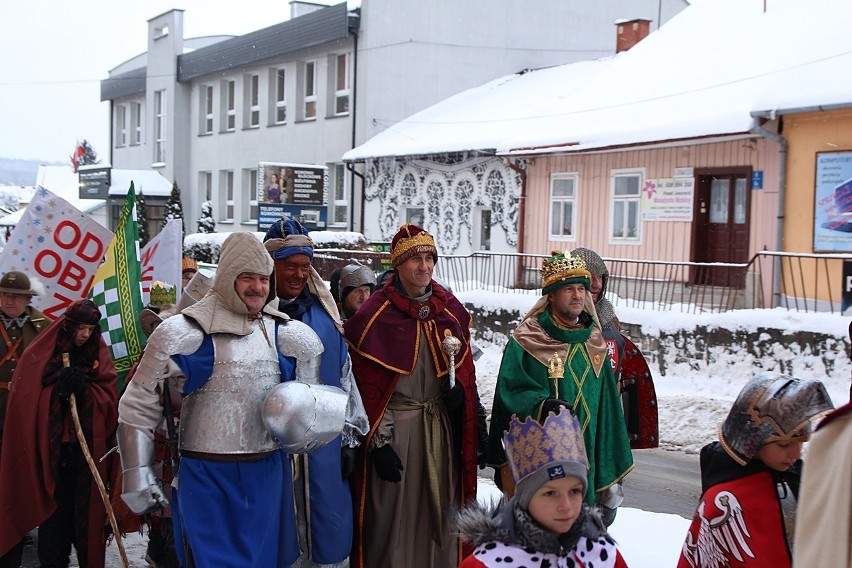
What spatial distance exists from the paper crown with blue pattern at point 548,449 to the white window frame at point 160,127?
35155mm

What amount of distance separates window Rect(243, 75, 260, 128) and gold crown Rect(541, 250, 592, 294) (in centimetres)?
2787

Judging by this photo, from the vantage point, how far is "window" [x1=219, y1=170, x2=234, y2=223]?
33.6 m

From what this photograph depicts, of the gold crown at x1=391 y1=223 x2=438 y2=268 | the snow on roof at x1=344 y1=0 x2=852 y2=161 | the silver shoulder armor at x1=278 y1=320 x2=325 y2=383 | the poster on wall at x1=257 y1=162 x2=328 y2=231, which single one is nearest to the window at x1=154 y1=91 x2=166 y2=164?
the poster on wall at x1=257 y1=162 x2=328 y2=231

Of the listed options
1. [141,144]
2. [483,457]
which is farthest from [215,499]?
[141,144]

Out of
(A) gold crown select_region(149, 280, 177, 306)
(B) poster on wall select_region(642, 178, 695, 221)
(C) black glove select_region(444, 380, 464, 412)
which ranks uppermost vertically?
(B) poster on wall select_region(642, 178, 695, 221)

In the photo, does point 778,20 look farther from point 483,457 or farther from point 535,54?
point 483,457

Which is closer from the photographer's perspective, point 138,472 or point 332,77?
point 138,472

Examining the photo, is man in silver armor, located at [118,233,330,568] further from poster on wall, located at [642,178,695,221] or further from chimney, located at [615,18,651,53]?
chimney, located at [615,18,651,53]

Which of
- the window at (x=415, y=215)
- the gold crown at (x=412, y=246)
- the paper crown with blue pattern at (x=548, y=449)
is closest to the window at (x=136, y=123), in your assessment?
the window at (x=415, y=215)

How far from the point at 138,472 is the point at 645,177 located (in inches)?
584

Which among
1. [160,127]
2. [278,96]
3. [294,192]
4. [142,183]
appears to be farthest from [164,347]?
[160,127]

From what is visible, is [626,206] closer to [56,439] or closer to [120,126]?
[56,439]

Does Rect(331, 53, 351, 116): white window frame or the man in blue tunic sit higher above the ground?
→ Rect(331, 53, 351, 116): white window frame

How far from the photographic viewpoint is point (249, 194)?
32188 mm
